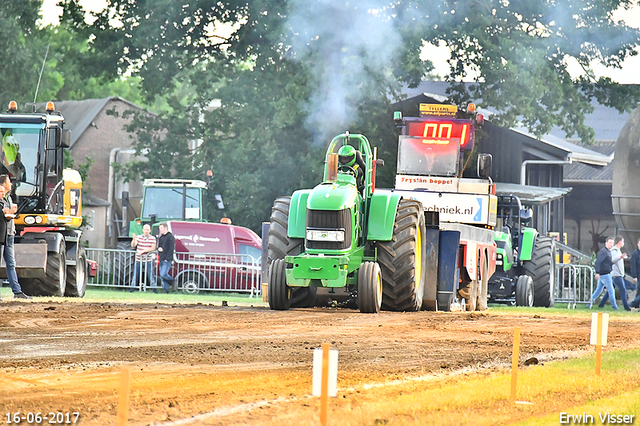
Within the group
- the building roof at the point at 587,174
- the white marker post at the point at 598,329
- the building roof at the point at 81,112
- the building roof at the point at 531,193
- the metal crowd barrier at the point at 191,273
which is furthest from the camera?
the building roof at the point at 81,112

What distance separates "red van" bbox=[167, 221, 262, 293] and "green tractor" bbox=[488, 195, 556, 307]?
685cm

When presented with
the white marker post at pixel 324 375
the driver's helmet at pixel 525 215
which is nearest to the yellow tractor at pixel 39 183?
the driver's helmet at pixel 525 215

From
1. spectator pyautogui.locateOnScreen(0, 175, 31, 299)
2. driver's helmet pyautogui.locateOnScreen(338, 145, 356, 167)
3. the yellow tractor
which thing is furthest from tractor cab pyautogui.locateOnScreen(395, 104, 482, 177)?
spectator pyautogui.locateOnScreen(0, 175, 31, 299)

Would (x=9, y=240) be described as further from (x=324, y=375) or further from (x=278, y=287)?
(x=324, y=375)

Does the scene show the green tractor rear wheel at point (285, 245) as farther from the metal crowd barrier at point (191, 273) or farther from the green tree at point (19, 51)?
the green tree at point (19, 51)

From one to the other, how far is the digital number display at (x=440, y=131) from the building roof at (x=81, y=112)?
112 feet

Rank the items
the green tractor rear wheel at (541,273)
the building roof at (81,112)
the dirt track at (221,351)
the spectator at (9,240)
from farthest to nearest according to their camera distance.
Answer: the building roof at (81,112), the green tractor rear wheel at (541,273), the spectator at (9,240), the dirt track at (221,351)

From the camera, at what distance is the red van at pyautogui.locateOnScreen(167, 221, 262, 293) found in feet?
94.8

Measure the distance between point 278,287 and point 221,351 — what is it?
5.72 m

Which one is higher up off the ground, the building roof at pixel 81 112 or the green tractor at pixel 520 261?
the building roof at pixel 81 112

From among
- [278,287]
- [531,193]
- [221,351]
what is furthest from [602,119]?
[221,351]

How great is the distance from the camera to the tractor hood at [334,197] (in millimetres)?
15258

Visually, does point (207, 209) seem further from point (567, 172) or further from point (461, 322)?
point (461, 322)

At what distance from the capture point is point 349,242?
50.6 feet
